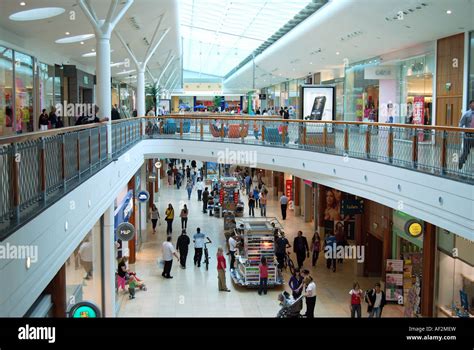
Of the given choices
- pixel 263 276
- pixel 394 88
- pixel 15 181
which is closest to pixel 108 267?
pixel 263 276

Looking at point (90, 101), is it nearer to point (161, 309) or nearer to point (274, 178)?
point (274, 178)

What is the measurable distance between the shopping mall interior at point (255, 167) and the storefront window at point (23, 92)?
10 centimetres

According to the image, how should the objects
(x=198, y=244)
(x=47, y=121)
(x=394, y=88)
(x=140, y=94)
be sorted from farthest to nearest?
(x=140, y=94), (x=394, y=88), (x=198, y=244), (x=47, y=121)

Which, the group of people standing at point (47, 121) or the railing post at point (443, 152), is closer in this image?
the railing post at point (443, 152)

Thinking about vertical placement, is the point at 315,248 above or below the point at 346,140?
below

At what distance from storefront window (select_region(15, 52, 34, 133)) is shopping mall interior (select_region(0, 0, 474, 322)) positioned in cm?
10

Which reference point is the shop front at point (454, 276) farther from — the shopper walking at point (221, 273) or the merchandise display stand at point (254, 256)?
the shopper walking at point (221, 273)

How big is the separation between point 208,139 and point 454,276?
1346 cm

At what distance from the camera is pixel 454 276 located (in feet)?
47.8

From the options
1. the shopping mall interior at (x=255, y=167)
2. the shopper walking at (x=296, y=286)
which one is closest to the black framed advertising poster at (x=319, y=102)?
the shopping mall interior at (x=255, y=167)

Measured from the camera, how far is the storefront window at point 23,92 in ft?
68.9

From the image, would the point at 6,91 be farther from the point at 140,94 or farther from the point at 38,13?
the point at 140,94

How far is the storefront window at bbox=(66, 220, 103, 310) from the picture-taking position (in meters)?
11.3

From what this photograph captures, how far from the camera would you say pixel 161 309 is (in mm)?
17594
